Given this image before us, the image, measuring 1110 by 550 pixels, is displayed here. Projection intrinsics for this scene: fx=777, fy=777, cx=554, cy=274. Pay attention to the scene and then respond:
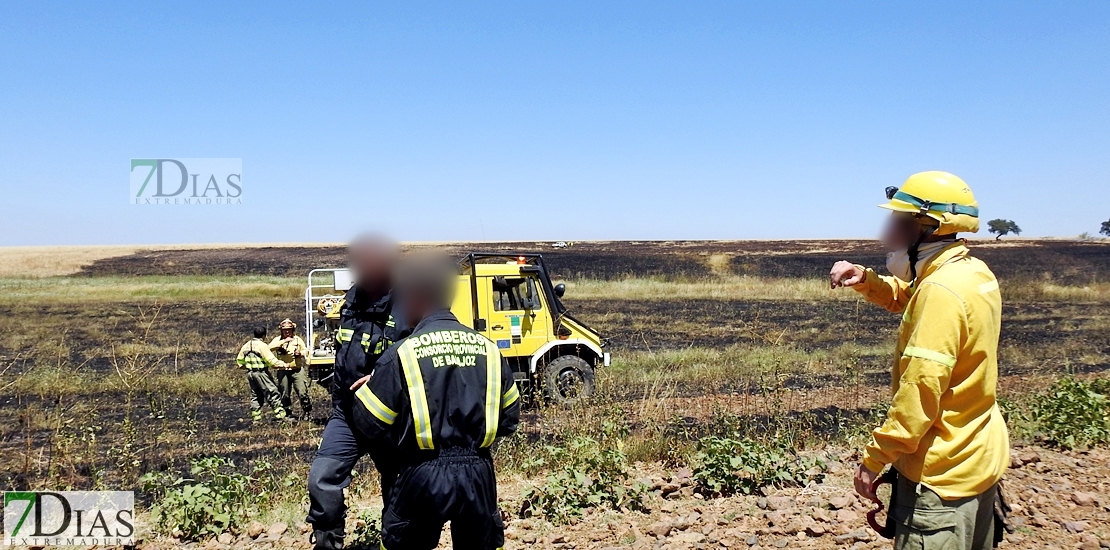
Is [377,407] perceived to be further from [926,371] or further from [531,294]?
[531,294]

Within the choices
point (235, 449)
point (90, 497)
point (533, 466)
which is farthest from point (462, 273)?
point (90, 497)

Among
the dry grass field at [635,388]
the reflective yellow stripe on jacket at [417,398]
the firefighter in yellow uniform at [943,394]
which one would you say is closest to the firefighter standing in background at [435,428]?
the reflective yellow stripe on jacket at [417,398]

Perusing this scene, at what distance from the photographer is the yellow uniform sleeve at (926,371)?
97.1 inches

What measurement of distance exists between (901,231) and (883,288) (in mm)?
412

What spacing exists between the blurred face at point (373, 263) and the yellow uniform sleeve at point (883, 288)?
7.34 ft

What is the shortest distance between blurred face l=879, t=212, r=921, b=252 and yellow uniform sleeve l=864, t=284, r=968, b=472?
0.29 m

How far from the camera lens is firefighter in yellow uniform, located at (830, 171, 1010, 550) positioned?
97.8 inches

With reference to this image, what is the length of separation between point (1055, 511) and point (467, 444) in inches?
155

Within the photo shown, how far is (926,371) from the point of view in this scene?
2.46m

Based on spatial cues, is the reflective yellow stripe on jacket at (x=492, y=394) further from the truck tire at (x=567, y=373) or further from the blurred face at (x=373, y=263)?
the truck tire at (x=567, y=373)

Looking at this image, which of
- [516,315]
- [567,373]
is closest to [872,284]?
[567,373]

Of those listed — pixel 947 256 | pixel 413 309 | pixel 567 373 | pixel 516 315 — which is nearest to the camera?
pixel 947 256

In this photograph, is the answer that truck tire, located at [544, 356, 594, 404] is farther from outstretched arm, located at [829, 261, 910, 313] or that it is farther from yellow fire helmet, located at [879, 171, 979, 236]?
yellow fire helmet, located at [879, 171, 979, 236]

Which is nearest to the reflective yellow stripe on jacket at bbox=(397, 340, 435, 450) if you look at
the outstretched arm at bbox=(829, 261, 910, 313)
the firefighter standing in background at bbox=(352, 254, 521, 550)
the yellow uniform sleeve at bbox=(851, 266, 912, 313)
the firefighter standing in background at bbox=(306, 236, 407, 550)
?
the firefighter standing in background at bbox=(352, 254, 521, 550)
